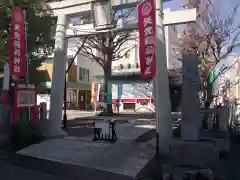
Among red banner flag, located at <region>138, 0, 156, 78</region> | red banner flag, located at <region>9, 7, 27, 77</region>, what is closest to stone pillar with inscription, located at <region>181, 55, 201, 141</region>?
red banner flag, located at <region>138, 0, 156, 78</region>

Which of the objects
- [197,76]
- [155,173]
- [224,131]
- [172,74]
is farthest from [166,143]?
[172,74]

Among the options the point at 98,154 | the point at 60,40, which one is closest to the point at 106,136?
the point at 98,154

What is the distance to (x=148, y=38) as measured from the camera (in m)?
8.34

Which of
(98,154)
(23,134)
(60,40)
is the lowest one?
(98,154)

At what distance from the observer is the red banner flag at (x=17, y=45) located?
1017 centimetres

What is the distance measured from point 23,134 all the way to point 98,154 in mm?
3325

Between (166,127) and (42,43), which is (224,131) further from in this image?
(42,43)

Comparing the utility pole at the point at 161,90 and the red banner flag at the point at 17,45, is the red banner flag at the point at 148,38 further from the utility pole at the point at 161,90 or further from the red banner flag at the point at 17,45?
the red banner flag at the point at 17,45

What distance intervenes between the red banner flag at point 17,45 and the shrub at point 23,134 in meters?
1.94

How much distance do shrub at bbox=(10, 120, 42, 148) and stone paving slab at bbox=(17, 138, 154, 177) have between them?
22.1 inches

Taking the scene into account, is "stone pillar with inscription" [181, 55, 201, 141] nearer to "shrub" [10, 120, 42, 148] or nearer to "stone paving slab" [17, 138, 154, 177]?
"stone paving slab" [17, 138, 154, 177]

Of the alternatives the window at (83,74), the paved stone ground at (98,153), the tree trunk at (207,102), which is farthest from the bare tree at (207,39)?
the window at (83,74)

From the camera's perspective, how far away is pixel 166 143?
884cm

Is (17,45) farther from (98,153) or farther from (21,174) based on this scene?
(21,174)
